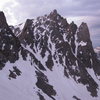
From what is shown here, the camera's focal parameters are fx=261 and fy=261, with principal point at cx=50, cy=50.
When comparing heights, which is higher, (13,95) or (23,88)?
(23,88)

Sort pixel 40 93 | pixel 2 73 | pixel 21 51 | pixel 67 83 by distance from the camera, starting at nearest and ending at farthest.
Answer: pixel 2 73 → pixel 40 93 → pixel 21 51 → pixel 67 83

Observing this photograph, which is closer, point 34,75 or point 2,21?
point 34,75

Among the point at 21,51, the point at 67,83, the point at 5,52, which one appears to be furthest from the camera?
the point at 67,83

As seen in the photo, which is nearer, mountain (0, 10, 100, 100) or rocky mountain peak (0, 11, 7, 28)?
mountain (0, 10, 100, 100)

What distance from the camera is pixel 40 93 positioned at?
432 feet

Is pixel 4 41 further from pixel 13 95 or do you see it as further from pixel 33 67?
pixel 13 95

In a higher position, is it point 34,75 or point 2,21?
point 2,21

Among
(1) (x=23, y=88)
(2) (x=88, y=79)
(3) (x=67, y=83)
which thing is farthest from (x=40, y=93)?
(2) (x=88, y=79)

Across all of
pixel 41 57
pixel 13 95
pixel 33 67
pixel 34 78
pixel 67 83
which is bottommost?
pixel 13 95

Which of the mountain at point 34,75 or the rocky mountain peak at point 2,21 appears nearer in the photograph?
the mountain at point 34,75

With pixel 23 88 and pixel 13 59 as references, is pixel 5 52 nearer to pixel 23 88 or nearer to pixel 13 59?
pixel 13 59

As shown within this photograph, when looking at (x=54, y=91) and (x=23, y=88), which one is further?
(x=54, y=91)

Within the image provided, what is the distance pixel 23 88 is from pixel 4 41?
30966 mm

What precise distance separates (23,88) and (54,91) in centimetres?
3315
